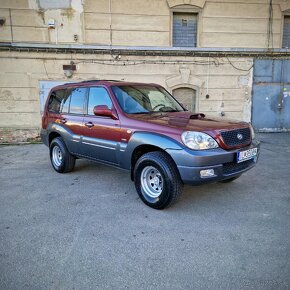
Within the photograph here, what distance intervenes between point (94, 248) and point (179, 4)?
9.86 metres

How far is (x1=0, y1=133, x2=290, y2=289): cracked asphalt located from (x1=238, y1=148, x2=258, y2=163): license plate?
0.74m

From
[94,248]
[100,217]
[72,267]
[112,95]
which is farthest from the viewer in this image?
[112,95]

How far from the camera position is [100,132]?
4.60m

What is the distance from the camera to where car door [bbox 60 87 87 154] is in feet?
16.6

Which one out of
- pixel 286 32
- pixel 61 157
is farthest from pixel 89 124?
pixel 286 32

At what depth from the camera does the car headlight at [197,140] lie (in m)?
3.44

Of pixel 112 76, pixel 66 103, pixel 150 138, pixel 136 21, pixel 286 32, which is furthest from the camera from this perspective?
pixel 286 32

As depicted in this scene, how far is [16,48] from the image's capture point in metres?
9.53

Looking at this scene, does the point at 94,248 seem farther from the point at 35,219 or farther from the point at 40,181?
the point at 40,181

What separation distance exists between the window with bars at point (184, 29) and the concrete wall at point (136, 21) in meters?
0.26

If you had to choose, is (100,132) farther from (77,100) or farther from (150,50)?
(150,50)

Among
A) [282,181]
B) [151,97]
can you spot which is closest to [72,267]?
[151,97]

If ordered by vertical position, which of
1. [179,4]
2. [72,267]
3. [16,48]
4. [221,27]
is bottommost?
[72,267]

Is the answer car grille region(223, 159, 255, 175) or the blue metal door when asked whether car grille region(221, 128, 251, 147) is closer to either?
car grille region(223, 159, 255, 175)
